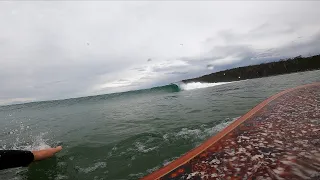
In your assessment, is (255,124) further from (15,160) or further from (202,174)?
(15,160)

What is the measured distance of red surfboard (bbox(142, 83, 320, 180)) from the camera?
2.77 meters

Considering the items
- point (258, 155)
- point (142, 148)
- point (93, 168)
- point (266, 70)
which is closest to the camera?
point (258, 155)

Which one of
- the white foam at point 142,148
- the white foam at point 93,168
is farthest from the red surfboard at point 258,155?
the white foam at point 93,168

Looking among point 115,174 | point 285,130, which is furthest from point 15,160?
point 285,130

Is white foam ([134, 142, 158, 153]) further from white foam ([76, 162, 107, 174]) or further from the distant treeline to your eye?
the distant treeline

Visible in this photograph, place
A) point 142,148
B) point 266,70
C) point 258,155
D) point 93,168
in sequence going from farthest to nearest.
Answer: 1. point 266,70
2. point 142,148
3. point 93,168
4. point 258,155

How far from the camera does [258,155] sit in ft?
10.7

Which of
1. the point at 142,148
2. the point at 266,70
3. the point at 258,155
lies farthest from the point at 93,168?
the point at 266,70

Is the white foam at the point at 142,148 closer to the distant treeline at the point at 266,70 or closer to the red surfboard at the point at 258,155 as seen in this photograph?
the red surfboard at the point at 258,155

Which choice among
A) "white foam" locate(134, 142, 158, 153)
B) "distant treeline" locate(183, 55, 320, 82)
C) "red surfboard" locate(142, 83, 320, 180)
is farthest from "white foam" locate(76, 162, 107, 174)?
"distant treeline" locate(183, 55, 320, 82)

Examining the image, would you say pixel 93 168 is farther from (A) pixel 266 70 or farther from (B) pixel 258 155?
(A) pixel 266 70

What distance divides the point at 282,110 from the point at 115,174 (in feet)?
17.1

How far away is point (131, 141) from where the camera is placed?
7.08 meters

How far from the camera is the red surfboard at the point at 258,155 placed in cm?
277
